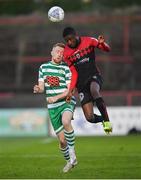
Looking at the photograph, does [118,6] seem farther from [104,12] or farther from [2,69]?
[2,69]

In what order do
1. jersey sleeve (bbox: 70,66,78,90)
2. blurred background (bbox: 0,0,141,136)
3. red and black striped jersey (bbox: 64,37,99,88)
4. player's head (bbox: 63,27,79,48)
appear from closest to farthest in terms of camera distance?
jersey sleeve (bbox: 70,66,78,90), player's head (bbox: 63,27,79,48), red and black striped jersey (bbox: 64,37,99,88), blurred background (bbox: 0,0,141,136)

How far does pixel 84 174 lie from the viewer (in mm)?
12914

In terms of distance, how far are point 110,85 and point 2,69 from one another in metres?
6.41

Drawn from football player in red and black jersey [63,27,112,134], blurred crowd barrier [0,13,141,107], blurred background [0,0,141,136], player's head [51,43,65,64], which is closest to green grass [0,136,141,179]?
football player in red and black jersey [63,27,112,134]

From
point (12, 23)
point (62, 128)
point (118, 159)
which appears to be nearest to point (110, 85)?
point (12, 23)

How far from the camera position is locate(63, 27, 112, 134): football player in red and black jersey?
14.1 metres

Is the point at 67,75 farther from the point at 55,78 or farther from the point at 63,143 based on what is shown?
the point at 63,143

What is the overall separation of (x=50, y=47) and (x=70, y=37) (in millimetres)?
29412

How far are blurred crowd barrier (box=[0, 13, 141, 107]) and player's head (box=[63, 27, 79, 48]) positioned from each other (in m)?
23.8

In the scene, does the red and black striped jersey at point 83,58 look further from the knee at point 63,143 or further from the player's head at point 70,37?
the knee at point 63,143

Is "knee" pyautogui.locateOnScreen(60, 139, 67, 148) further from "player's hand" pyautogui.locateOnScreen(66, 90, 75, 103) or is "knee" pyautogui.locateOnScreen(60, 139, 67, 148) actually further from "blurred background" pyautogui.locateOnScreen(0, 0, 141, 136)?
"blurred background" pyautogui.locateOnScreen(0, 0, 141, 136)

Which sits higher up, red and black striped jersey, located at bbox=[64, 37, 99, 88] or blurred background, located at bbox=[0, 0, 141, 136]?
red and black striped jersey, located at bbox=[64, 37, 99, 88]

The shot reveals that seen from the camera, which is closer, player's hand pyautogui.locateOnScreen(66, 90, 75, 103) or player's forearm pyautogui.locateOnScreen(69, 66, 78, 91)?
player's hand pyautogui.locateOnScreen(66, 90, 75, 103)

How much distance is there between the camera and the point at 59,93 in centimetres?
1320
